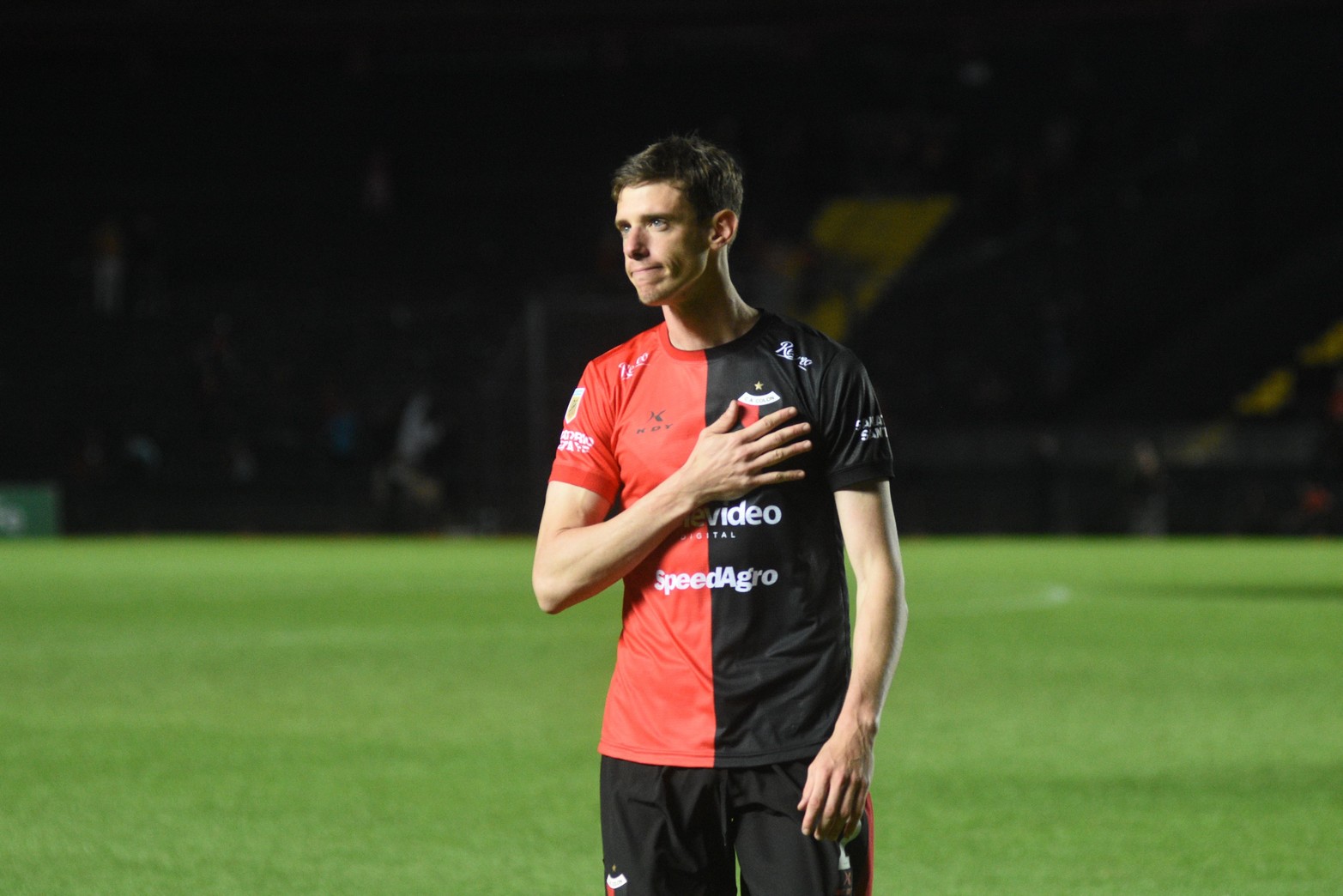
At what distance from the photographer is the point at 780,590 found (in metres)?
3.36

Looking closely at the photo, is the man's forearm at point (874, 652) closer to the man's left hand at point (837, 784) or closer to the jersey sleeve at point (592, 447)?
the man's left hand at point (837, 784)

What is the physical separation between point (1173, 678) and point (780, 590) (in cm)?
840

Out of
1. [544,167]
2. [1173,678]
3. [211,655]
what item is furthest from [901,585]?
[544,167]

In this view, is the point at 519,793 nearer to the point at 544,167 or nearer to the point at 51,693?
the point at 51,693

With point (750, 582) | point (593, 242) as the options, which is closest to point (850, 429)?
point (750, 582)

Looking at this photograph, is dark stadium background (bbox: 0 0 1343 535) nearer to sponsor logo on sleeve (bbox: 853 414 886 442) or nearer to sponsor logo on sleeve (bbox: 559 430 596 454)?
sponsor logo on sleeve (bbox: 559 430 596 454)

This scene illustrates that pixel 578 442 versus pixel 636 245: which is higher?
pixel 636 245

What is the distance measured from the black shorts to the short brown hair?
39.1 inches

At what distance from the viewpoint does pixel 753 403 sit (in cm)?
338

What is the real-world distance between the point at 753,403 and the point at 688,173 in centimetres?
42

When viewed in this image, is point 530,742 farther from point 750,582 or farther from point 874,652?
point 874,652

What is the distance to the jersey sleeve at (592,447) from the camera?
11.5ft

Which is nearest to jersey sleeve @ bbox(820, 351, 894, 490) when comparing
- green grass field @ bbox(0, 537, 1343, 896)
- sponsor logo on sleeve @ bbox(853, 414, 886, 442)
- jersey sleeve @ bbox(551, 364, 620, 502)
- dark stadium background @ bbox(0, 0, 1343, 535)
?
sponsor logo on sleeve @ bbox(853, 414, 886, 442)

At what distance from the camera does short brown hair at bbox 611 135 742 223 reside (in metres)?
3.34
